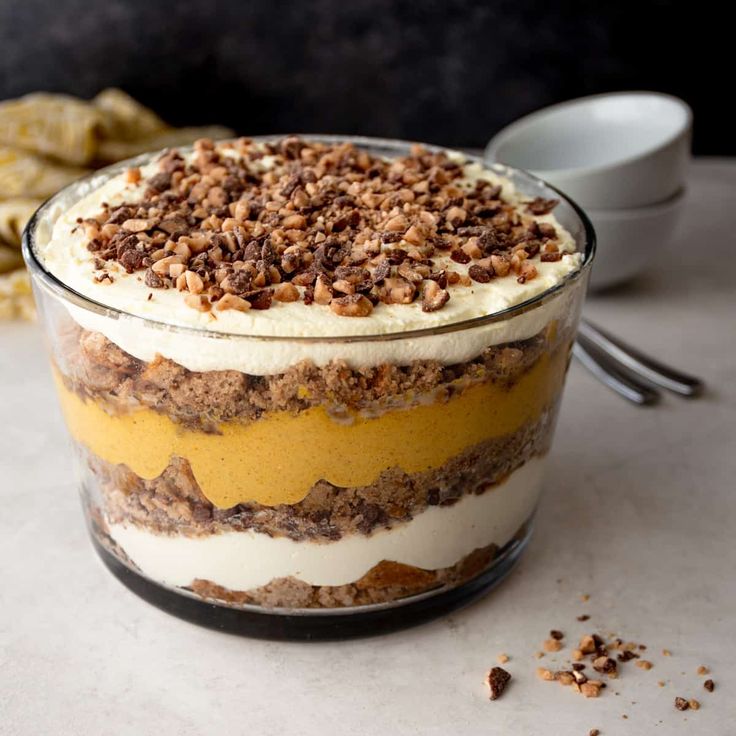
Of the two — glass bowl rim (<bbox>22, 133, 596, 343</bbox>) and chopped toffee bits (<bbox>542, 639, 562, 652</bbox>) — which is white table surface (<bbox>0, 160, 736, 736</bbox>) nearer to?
chopped toffee bits (<bbox>542, 639, 562, 652</bbox>)

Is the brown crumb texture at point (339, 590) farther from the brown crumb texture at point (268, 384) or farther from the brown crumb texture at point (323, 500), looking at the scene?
the brown crumb texture at point (268, 384)

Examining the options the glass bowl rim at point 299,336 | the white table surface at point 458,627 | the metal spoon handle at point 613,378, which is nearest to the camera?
the glass bowl rim at point 299,336

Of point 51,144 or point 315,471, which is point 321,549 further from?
point 51,144

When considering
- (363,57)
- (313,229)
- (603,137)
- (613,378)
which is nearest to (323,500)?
(313,229)

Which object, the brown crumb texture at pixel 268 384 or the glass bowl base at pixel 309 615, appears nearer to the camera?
the brown crumb texture at pixel 268 384

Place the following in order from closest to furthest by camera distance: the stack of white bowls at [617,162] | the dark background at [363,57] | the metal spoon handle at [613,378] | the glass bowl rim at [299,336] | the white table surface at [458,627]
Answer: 1. the glass bowl rim at [299,336]
2. the white table surface at [458,627]
3. the metal spoon handle at [613,378]
4. the stack of white bowls at [617,162]
5. the dark background at [363,57]

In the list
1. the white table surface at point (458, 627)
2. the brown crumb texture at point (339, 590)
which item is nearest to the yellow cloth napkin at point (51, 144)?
the white table surface at point (458, 627)

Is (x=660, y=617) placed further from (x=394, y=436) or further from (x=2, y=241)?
(x=2, y=241)
